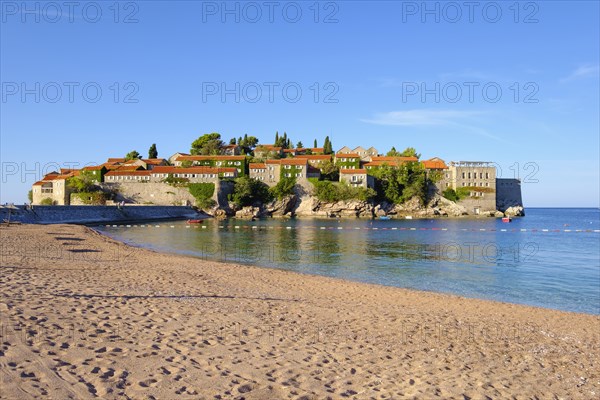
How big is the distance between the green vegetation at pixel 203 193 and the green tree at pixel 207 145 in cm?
2302

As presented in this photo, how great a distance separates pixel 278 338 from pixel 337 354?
3.90 ft

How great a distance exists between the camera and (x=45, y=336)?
6266mm

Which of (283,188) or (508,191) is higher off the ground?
(283,188)

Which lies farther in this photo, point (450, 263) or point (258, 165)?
point (258, 165)

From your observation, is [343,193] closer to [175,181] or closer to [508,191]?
[175,181]

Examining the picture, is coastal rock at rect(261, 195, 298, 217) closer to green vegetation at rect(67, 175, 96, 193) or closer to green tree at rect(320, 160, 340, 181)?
green tree at rect(320, 160, 340, 181)

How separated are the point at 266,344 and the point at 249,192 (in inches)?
2886

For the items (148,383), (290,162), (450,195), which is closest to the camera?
(148,383)

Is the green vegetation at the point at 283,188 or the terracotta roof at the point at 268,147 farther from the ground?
the terracotta roof at the point at 268,147

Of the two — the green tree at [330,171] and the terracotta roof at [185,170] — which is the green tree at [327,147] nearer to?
the green tree at [330,171]

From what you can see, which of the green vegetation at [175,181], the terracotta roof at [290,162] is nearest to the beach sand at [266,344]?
the green vegetation at [175,181]

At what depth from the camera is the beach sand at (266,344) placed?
17.3 feet

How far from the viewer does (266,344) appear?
722 centimetres

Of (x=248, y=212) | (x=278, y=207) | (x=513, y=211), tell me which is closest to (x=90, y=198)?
(x=248, y=212)
